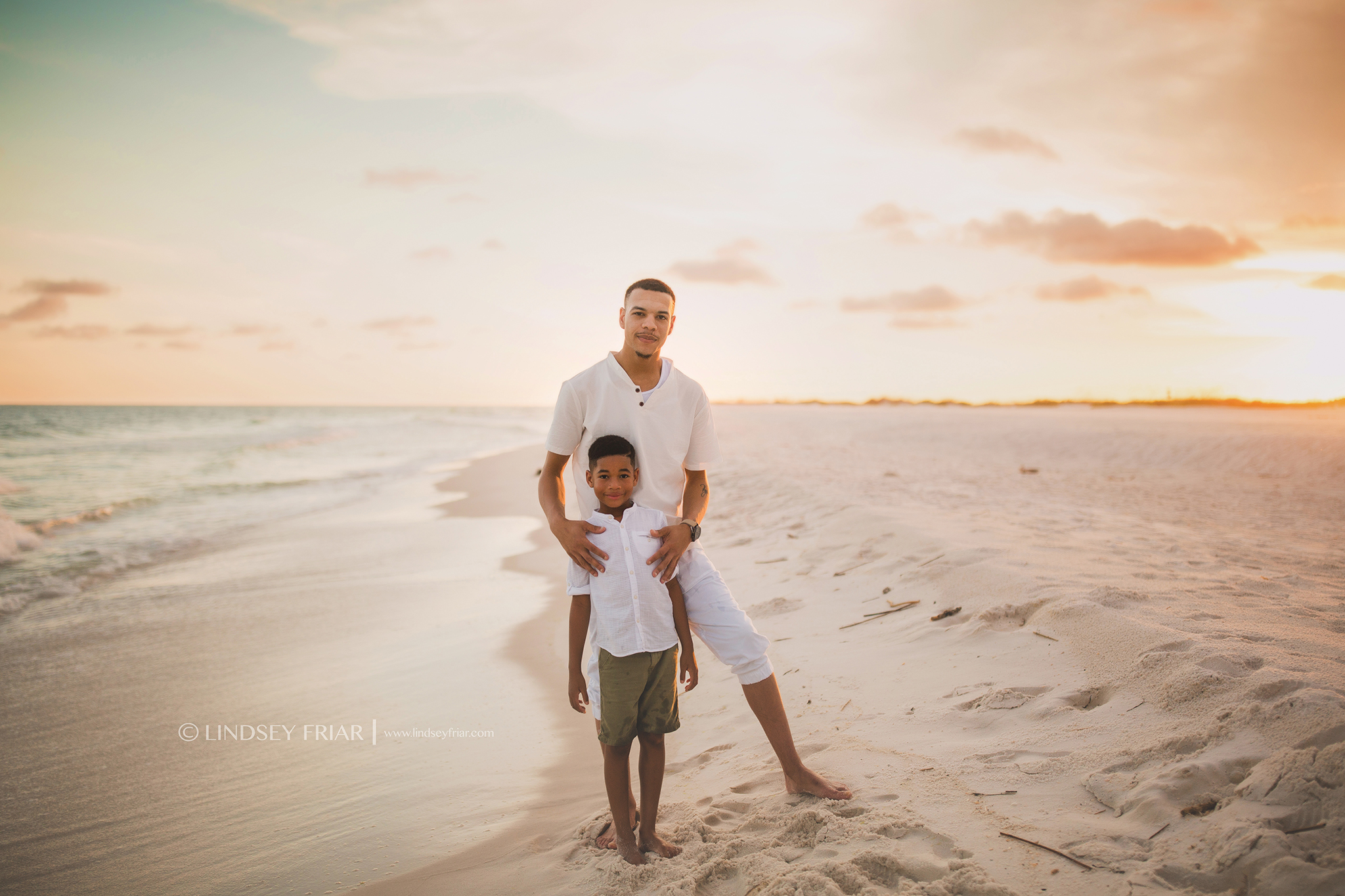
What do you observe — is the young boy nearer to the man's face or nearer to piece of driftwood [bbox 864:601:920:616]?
the man's face

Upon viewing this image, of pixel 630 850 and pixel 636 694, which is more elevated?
pixel 636 694

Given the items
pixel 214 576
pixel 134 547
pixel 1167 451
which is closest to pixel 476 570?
pixel 214 576

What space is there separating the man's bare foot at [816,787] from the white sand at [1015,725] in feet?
0.22

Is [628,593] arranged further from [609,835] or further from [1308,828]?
[1308,828]

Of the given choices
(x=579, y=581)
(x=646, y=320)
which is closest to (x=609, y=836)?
(x=579, y=581)

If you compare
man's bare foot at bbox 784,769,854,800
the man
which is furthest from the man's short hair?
man's bare foot at bbox 784,769,854,800

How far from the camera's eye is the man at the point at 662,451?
2699 millimetres

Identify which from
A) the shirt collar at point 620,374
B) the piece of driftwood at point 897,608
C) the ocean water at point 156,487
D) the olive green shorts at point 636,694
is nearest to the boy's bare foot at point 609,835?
the olive green shorts at point 636,694

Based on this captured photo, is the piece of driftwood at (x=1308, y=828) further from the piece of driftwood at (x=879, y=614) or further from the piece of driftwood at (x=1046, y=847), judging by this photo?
the piece of driftwood at (x=879, y=614)

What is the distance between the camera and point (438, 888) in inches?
103

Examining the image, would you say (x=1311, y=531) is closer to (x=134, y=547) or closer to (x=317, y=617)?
(x=317, y=617)

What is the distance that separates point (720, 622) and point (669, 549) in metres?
0.45

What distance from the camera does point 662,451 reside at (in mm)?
2725

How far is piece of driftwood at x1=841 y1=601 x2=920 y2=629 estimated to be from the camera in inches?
185
